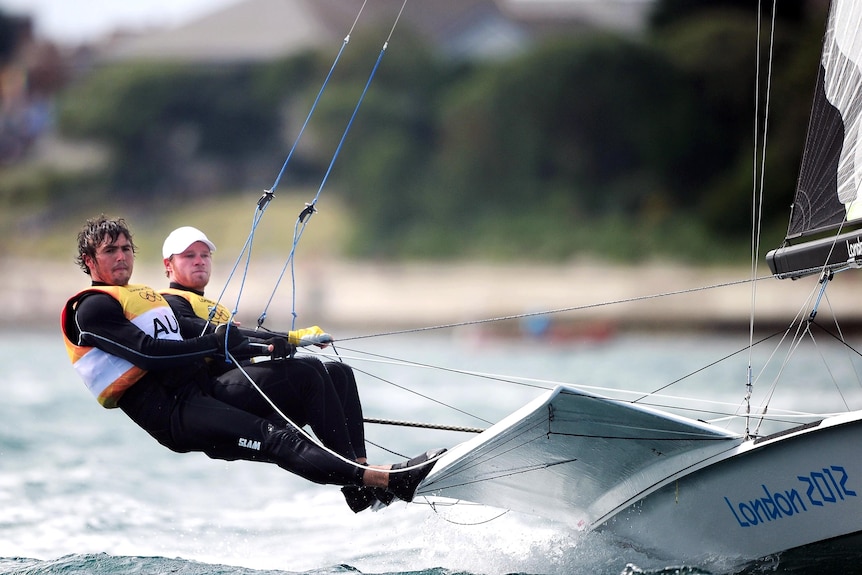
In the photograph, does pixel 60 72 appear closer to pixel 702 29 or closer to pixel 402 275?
pixel 402 275

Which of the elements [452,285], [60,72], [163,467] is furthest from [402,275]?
[163,467]

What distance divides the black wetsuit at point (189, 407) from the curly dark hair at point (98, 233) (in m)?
0.20

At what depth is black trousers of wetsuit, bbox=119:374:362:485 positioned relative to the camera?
353 cm

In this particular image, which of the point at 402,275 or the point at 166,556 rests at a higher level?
the point at 402,275

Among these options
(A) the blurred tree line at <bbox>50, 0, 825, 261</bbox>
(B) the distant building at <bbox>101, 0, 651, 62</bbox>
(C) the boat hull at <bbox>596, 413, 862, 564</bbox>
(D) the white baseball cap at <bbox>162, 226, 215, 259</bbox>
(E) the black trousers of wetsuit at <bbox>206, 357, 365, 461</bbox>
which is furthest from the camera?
(B) the distant building at <bbox>101, 0, 651, 62</bbox>

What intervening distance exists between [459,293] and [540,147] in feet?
17.7

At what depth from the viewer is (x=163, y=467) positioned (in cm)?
691

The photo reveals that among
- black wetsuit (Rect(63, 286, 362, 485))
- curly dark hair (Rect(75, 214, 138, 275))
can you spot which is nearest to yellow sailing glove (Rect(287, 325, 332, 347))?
black wetsuit (Rect(63, 286, 362, 485))

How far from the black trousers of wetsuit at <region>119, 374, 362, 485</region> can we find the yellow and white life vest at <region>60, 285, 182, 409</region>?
0.07 m

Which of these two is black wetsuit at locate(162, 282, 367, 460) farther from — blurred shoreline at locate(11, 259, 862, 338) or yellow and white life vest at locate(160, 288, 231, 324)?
blurred shoreline at locate(11, 259, 862, 338)

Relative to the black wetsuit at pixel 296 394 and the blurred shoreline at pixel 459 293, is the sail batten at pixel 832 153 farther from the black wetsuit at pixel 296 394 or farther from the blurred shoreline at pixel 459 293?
the blurred shoreline at pixel 459 293

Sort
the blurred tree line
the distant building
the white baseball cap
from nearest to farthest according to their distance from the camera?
the white baseball cap < the blurred tree line < the distant building

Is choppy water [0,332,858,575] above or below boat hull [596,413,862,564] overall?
above

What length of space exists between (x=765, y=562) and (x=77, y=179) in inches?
1204
